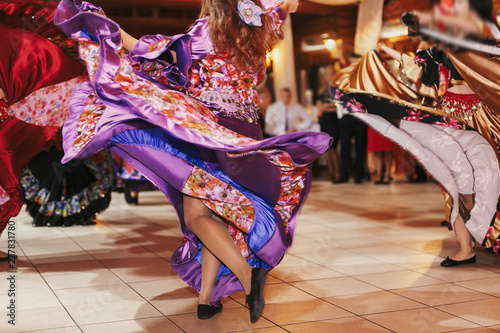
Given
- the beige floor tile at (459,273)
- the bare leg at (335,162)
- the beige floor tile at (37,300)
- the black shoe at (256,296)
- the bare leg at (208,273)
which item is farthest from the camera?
the bare leg at (335,162)

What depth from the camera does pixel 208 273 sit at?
2625 mm

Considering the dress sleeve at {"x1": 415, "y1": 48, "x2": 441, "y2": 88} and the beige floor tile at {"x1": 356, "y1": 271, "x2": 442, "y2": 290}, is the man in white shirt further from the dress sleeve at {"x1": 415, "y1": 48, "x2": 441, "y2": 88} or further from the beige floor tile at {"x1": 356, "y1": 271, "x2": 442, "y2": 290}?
the beige floor tile at {"x1": 356, "y1": 271, "x2": 442, "y2": 290}

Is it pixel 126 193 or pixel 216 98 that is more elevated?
pixel 216 98

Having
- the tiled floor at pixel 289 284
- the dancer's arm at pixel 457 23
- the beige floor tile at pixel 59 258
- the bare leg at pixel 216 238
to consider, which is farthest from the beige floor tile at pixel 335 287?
the dancer's arm at pixel 457 23

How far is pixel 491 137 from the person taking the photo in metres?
3.62

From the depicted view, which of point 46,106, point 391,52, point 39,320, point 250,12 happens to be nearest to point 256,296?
point 39,320

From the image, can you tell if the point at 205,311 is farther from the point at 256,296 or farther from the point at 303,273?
the point at 303,273

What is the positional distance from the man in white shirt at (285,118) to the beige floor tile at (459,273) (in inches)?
227

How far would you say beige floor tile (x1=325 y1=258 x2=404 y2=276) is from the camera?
339cm

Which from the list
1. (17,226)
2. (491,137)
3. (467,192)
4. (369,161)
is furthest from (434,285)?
(369,161)

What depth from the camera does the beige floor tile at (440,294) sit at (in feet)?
9.18

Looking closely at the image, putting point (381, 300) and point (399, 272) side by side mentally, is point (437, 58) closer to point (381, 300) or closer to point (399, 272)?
point (399, 272)

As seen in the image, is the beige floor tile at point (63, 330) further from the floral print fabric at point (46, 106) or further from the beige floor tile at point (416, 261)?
the beige floor tile at point (416, 261)

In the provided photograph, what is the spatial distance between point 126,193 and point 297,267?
11.0 ft
